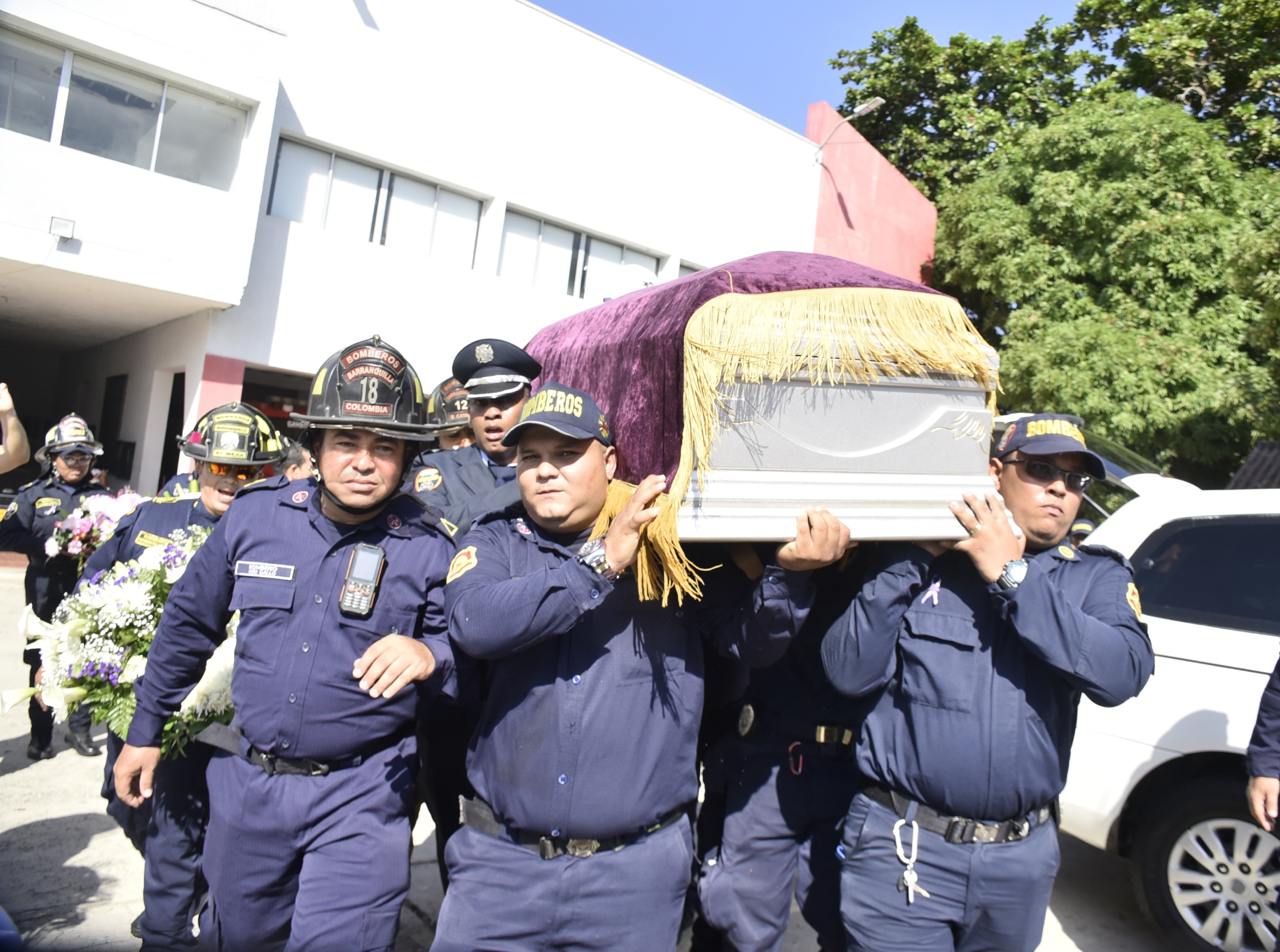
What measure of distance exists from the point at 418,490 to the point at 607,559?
1899 millimetres

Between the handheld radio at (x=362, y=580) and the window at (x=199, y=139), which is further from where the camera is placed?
the window at (x=199, y=139)

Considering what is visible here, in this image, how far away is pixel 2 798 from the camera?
4.20m

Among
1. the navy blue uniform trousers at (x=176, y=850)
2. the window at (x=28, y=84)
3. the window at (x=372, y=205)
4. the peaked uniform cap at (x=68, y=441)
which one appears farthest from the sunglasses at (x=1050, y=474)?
the window at (x=28, y=84)

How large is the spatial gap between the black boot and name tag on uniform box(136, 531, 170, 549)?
2079 mm

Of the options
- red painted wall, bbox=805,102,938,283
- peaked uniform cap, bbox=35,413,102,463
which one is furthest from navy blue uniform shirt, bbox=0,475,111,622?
red painted wall, bbox=805,102,938,283

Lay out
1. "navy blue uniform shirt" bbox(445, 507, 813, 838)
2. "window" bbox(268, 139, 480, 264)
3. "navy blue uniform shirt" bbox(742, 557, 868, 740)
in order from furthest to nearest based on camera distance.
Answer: "window" bbox(268, 139, 480, 264) → "navy blue uniform shirt" bbox(742, 557, 868, 740) → "navy blue uniform shirt" bbox(445, 507, 813, 838)

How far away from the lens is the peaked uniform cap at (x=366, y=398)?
2.34 m

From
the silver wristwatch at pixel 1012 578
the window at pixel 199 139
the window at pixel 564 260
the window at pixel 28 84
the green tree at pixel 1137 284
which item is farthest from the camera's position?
the window at pixel 564 260

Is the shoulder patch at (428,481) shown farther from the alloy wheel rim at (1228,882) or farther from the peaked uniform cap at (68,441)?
the alloy wheel rim at (1228,882)

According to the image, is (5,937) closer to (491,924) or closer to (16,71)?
(491,924)

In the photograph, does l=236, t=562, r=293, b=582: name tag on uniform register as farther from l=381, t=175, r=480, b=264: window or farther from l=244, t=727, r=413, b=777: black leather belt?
l=381, t=175, r=480, b=264: window

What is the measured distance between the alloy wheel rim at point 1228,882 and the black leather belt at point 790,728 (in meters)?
1.72

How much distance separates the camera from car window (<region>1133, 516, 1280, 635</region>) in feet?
11.0

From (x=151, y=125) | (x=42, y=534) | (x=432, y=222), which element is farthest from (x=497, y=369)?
(x=432, y=222)
